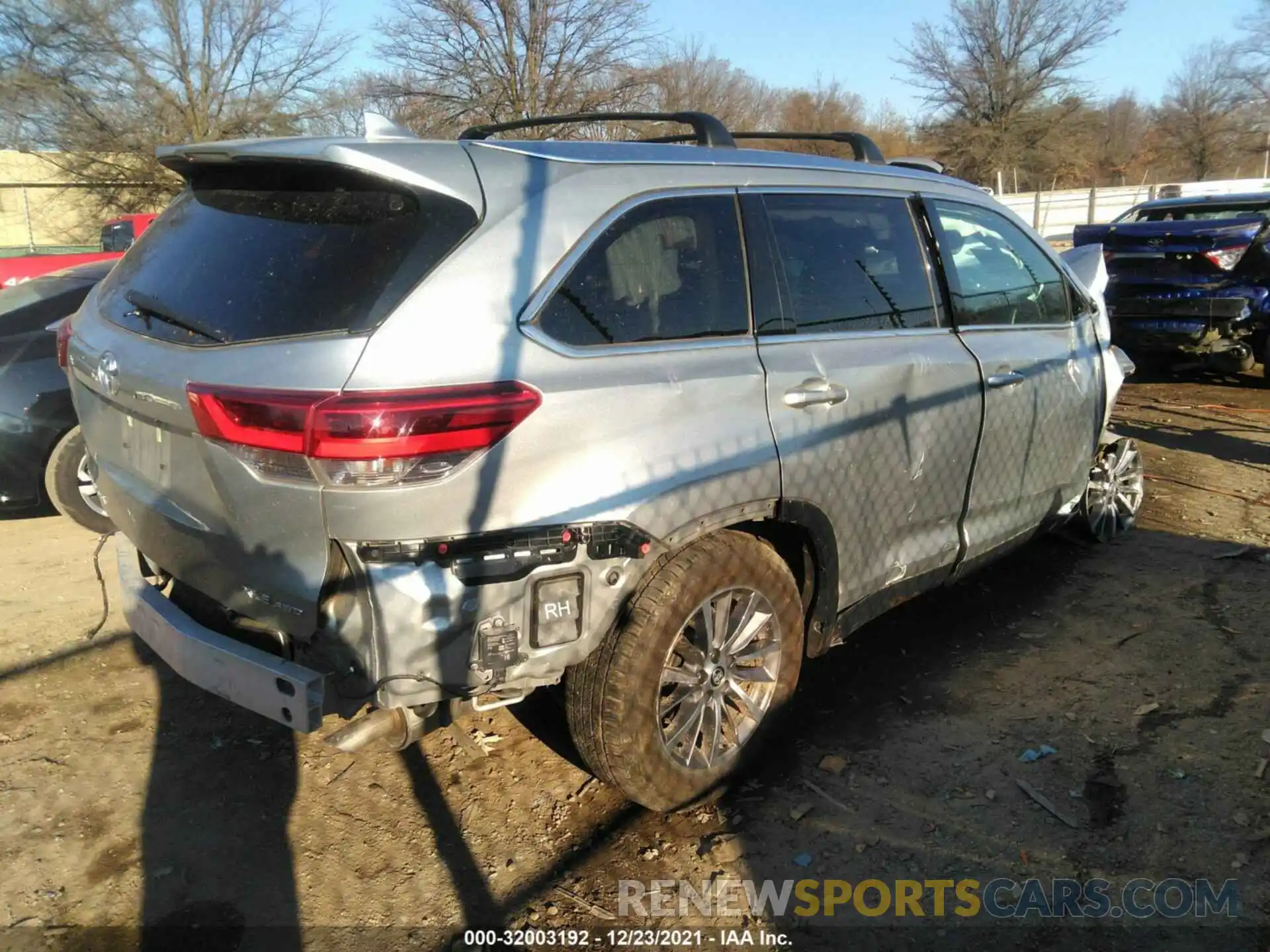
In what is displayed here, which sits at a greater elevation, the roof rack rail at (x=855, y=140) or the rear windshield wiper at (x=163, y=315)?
the roof rack rail at (x=855, y=140)

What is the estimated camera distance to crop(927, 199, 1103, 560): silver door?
391 centimetres

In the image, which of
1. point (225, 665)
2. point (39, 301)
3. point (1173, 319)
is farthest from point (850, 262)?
point (1173, 319)

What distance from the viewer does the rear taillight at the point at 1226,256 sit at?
31.1 ft

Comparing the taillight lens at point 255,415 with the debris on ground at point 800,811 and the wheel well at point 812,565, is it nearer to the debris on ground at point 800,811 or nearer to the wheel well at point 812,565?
the wheel well at point 812,565

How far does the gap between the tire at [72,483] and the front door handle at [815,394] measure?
4156 millimetres

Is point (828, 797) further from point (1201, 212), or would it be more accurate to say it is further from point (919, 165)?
point (1201, 212)

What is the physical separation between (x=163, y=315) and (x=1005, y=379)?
304 centimetres

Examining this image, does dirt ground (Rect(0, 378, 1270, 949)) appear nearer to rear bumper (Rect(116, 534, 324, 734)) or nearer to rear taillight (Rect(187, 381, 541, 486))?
rear bumper (Rect(116, 534, 324, 734))

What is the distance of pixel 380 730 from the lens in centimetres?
260

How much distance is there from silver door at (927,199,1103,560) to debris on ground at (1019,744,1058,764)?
86 centimetres

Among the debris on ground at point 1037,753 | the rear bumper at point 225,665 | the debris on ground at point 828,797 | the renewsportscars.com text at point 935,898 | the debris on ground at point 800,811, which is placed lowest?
the renewsportscars.com text at point 935,898

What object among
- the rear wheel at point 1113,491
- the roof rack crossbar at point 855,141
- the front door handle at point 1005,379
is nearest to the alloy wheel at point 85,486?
the roof rack crossbar at point 855,141

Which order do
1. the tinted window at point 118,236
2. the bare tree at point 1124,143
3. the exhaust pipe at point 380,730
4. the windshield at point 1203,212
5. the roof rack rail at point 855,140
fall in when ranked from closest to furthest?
1. the exhaust pipe at point 380,730
2. the roof rack rail at point 855,140
3. the windshield at point 1203,212
4. the tinted window at point 118,236
5. the bare tree at point 1124,143

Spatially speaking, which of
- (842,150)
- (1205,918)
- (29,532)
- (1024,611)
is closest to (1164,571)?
(1024,611)
